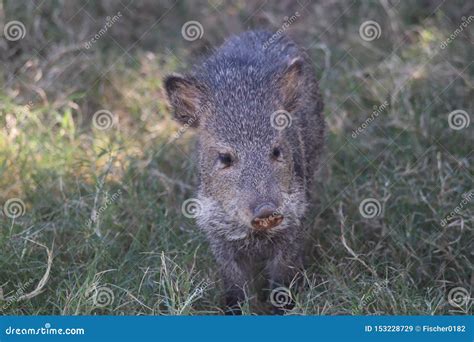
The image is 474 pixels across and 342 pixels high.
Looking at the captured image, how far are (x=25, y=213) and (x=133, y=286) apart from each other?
1.13 metres

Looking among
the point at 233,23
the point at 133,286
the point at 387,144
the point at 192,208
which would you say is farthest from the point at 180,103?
the point at 233,23

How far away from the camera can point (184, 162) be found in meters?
6.39

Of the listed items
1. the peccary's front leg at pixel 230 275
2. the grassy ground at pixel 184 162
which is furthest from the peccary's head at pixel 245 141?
the grassy ground at pixel 184 162

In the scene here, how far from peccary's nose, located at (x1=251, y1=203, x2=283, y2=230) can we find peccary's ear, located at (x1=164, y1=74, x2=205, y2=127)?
104cm

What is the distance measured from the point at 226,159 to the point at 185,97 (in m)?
0.61

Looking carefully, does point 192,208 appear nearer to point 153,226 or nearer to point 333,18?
point 153,226

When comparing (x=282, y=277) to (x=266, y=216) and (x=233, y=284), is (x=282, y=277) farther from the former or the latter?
(x=266, y=216)

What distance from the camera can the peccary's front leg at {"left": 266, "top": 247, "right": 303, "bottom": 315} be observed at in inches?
199

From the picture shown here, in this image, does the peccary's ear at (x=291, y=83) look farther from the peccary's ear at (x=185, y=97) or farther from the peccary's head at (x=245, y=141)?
the peccary's ear at (x=185, y=97)

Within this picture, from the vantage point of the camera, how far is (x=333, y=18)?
788 cm

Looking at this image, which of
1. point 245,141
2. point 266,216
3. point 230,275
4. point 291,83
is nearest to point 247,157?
point 245,141

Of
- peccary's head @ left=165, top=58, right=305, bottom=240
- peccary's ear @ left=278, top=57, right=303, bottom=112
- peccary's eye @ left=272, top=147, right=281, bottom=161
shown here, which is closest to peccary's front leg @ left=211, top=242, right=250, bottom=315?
peccary's head @ left=165, top=58, right=305, bottom=240

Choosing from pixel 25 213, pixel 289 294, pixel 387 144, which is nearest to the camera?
pixel 289 294

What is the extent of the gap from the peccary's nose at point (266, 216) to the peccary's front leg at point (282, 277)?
2.32ft
